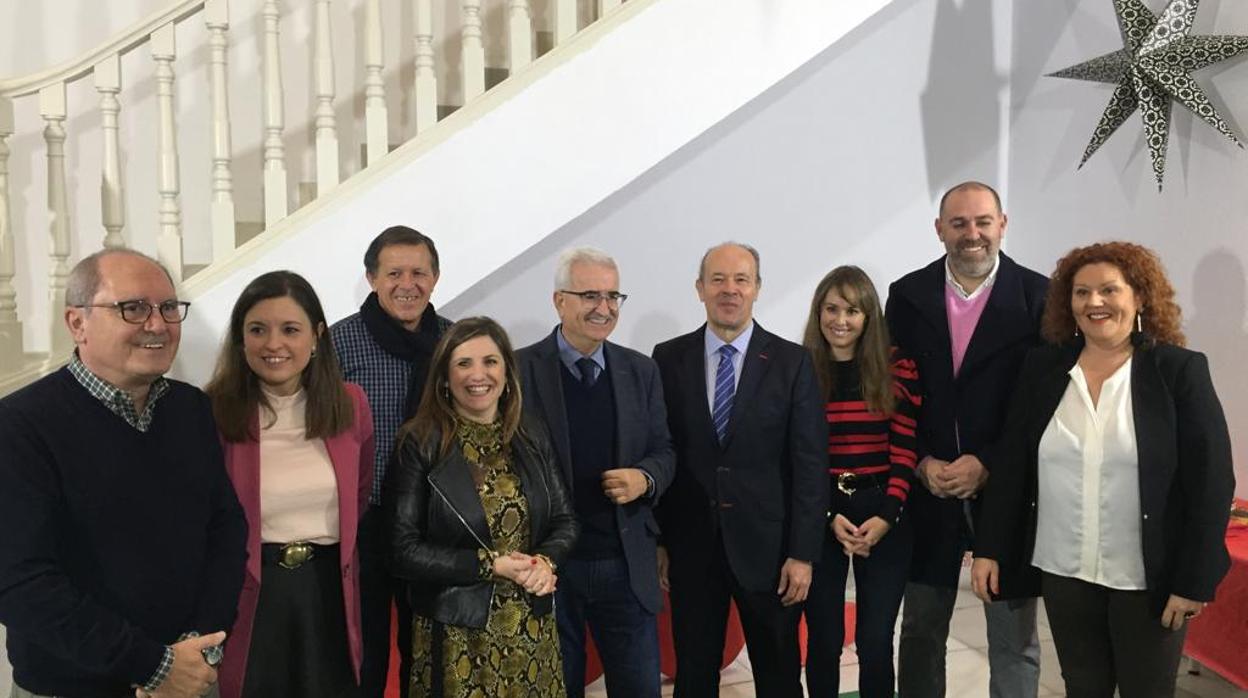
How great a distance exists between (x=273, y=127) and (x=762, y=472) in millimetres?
1985

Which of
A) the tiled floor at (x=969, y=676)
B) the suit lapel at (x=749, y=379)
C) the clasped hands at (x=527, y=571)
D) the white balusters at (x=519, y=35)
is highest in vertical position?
the white balusters at (x=519, y=35)

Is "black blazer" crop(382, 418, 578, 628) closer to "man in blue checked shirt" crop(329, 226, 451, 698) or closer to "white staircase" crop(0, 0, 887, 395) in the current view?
"man in blue checked shirt" crop(329, 226, 451, 698)

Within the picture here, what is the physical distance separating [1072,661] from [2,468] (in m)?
2.23

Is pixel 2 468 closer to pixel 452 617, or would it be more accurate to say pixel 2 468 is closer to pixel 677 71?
pixel 452 617

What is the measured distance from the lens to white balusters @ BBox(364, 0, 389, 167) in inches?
127

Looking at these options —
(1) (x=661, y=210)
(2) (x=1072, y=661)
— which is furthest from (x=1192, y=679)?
(1) (x=661, y=210)

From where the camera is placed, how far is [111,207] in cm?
305

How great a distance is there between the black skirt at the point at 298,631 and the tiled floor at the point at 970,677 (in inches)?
63.1

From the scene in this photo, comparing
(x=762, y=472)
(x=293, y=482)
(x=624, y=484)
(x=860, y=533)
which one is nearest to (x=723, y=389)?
(x=762, y=472)

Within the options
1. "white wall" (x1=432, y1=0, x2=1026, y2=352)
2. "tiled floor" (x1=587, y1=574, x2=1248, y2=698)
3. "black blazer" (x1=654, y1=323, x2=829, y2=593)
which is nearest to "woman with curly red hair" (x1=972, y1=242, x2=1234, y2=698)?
"black blazer" (x1=654, y1=323, x2=829, y2=593)

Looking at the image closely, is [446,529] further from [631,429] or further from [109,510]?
[109,510]

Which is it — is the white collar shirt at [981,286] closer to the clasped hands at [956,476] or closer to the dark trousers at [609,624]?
the clasped hands at [956,476]

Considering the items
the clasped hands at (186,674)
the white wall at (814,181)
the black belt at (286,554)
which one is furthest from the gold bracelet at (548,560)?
the white wall at (814,181)

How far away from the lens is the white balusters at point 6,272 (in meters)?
2.95
